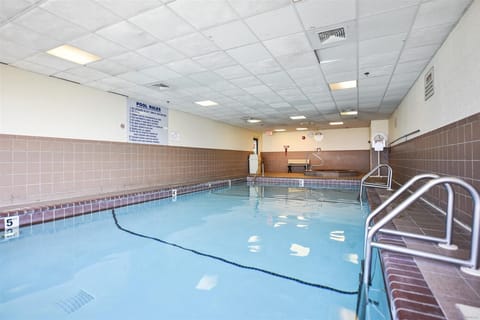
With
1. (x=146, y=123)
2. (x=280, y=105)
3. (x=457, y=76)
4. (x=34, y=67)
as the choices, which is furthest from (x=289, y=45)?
(x=146, y=123)

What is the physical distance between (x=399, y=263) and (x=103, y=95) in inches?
236

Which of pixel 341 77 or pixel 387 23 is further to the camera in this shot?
pixel 341 77

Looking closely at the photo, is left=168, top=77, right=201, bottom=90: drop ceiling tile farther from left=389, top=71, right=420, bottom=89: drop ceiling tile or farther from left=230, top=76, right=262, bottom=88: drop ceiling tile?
left=389, top=71, right=420, bottom=89: drop ceiling tile

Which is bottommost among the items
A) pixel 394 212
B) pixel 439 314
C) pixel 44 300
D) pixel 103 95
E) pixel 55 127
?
pixel 44 300

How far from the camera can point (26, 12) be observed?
242 cm

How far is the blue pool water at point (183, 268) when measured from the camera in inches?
66.9

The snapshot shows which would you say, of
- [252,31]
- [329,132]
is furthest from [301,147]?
[252,31]

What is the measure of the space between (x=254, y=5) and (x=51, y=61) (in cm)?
339

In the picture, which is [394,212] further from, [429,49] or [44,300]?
[429,49]

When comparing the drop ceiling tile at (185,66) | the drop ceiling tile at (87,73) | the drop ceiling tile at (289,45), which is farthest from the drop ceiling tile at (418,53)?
the drop ceiling tile at (87,73)

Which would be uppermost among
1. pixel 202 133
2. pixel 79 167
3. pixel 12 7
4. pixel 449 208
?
pixel 12 7

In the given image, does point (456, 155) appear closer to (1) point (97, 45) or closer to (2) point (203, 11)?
(2) point (203, 11)

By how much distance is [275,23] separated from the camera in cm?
267

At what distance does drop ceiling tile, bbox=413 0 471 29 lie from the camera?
230 centimetres
